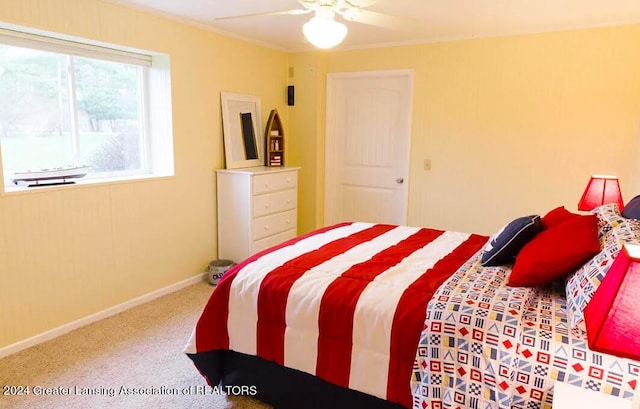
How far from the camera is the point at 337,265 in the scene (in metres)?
2.17

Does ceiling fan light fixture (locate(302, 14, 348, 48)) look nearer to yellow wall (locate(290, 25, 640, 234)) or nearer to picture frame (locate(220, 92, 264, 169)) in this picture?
picture frame (locate(220, 92, 264, 169))

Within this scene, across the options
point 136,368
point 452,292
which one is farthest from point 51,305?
point 452,292

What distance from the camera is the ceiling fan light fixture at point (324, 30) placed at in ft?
7.33

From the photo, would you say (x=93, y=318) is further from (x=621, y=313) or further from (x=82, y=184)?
(x=621, y=313)

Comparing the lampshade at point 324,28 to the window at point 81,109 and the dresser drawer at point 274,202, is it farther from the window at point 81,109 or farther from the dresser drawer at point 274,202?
the dresser drawer at point 274,202

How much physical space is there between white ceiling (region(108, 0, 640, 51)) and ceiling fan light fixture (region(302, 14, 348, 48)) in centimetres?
53

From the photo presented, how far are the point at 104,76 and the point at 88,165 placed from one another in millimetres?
679

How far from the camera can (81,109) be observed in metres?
3.12

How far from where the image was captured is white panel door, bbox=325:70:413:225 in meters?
4.39

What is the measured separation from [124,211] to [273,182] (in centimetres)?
135

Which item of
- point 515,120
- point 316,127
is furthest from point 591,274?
point 316,127

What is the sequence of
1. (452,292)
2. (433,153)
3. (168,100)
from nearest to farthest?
(452,292)
(168,100)
(433,153)

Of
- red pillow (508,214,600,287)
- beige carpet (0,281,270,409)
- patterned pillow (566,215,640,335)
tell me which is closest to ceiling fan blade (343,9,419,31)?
red pillow (508,214,600,287)

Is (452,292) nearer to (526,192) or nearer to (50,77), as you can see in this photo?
(526,192)
